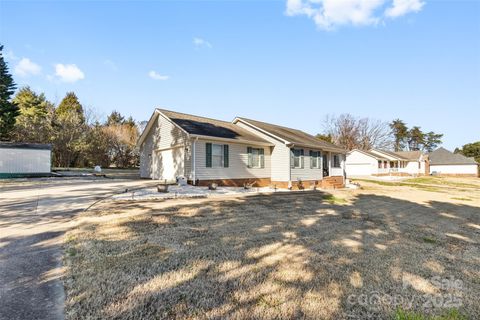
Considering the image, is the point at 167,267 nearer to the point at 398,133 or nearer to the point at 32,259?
the point at 32,259

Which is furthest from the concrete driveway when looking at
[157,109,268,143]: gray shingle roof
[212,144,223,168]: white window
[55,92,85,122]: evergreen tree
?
[55,92,85,122]: evergreen tree

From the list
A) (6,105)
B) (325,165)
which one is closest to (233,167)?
(325,165)

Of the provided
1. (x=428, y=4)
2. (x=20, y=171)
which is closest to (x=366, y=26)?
(x=428, y=4)

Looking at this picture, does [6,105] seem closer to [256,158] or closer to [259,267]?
[256,158]

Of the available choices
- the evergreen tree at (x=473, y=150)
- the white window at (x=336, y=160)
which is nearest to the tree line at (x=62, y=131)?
the white window at (x=336, y=160)

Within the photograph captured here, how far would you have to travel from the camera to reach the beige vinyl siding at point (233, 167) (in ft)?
48.0

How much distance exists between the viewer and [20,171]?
19.5 meters

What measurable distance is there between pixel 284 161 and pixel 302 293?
1541 centimetres

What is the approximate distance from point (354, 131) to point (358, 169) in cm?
1523

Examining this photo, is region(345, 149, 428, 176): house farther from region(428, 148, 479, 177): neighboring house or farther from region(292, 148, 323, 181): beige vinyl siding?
region(292, 148, 323, 181): beige vinyl siding

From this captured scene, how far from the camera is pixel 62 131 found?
2930 centimetres

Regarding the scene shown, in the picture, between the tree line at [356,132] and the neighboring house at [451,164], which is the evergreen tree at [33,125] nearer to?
the tree line at [356,132]

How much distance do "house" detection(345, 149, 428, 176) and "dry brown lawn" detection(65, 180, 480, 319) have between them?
3774 cm

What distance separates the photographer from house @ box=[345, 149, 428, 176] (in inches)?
1662
